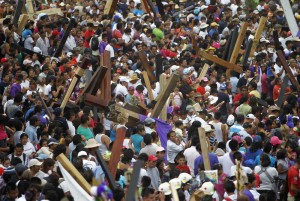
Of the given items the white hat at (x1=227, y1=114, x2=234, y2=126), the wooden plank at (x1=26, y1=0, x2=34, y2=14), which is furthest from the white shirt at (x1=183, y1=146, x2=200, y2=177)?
the wooden plank at (x1=26, y1=0, x2=34, y2=14)

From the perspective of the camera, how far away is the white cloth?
50.1 feet

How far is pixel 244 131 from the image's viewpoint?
20953 mm

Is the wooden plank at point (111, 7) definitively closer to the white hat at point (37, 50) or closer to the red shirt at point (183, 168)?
the white hat at point (37, 50)

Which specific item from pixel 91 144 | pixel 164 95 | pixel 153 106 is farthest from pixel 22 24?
pixel 91 144

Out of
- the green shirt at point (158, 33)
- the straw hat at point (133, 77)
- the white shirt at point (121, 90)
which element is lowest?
the green shirt at point (158, 33)

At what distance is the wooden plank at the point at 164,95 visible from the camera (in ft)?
70.0

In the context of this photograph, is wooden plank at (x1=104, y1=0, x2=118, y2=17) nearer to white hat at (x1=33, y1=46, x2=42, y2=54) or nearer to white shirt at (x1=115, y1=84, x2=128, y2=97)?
white hat at (x1=33, y1=46, x2=42, y2=54)

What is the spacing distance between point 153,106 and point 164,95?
916mm

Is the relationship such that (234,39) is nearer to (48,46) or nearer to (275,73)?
(275,73)

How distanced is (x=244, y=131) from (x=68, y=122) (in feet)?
9.97

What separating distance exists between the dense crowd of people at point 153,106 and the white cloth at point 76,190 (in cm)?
28

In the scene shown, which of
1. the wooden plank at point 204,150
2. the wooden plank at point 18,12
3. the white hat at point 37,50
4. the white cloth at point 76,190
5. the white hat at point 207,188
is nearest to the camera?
the white cloth at point 76,190

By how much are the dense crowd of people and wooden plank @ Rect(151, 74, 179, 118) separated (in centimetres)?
Result: 21

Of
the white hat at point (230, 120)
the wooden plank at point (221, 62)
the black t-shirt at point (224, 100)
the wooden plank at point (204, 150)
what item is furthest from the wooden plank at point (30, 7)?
the wooden plank at point (204, 150)
